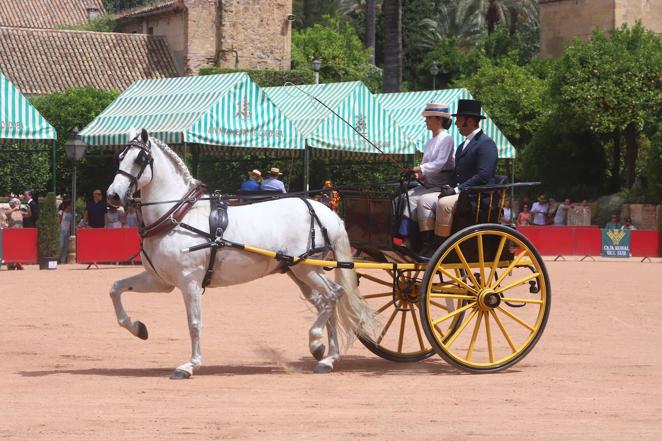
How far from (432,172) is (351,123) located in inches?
666

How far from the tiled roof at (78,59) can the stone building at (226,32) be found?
1.04 m

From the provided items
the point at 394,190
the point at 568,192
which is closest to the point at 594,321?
the point at 394,190

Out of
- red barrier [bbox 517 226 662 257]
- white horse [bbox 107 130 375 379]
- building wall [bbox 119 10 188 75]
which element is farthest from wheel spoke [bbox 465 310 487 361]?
building wall [bbox 119 10 188 75]

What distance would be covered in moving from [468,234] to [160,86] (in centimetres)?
Answer: 1998

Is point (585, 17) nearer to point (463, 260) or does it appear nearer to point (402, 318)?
point (402, 318)

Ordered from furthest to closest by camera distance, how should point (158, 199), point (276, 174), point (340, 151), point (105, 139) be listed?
1. point (340, 151)
2. point (105, 139)
3. point (276, 174)
4. point (158, 199)

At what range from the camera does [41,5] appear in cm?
6688

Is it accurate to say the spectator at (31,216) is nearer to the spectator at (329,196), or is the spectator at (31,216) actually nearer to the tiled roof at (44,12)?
the spectator at (329,196)

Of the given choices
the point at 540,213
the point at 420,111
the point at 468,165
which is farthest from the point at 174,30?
the point at 468,165

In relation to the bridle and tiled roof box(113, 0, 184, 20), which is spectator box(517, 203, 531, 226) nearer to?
tiled roof box(113, 0, 184, 20)

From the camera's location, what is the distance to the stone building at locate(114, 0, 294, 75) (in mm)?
52656

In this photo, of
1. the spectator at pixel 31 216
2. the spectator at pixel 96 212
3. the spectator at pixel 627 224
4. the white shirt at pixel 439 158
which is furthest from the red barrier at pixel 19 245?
the spectator at pixel 627 224

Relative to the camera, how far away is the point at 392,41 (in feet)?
115

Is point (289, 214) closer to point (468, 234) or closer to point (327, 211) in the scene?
point (327, 211)
